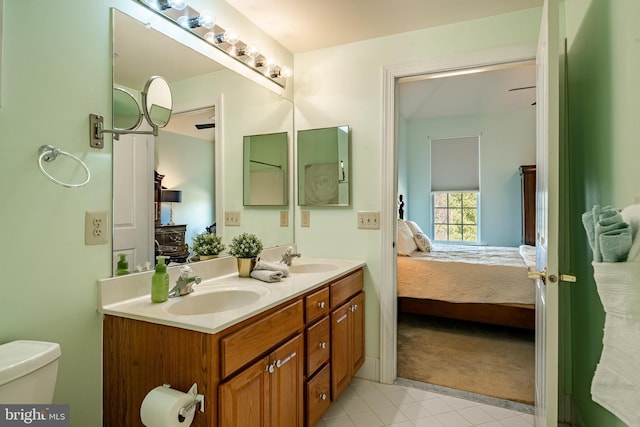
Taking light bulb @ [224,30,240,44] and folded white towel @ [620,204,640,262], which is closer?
folded white towel @ [620,204,640,262]

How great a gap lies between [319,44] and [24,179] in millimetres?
1979

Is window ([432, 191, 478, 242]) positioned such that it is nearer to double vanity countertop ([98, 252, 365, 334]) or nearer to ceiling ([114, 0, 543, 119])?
ceiling ([114, 0, 543, 119])

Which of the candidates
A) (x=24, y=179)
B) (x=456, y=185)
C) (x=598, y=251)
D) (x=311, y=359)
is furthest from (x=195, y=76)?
(x=456, y=185)

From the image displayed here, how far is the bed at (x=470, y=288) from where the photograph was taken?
9.62 feet

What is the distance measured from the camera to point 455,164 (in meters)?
5.52

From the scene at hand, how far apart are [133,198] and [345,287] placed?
48.6 inches

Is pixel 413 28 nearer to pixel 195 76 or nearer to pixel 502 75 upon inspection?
pixel 195 76

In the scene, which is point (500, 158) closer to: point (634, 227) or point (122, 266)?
point (634, 227)

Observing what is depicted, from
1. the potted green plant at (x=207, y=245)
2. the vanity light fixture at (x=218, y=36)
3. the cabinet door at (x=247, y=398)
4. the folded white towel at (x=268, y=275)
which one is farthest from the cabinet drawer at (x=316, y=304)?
the vanity light fixture at (x=218, y=36)

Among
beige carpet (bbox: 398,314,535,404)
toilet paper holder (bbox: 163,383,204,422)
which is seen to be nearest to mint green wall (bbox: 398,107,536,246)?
beige carpet (bbox: 398,314,535,404)

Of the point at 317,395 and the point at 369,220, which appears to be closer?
the point at 317,395

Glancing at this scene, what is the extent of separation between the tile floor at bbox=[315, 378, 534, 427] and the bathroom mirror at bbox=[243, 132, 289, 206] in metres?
1.36

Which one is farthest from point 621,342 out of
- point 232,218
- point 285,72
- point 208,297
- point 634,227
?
point 285,72

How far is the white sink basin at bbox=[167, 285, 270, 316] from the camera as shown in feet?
4.82
